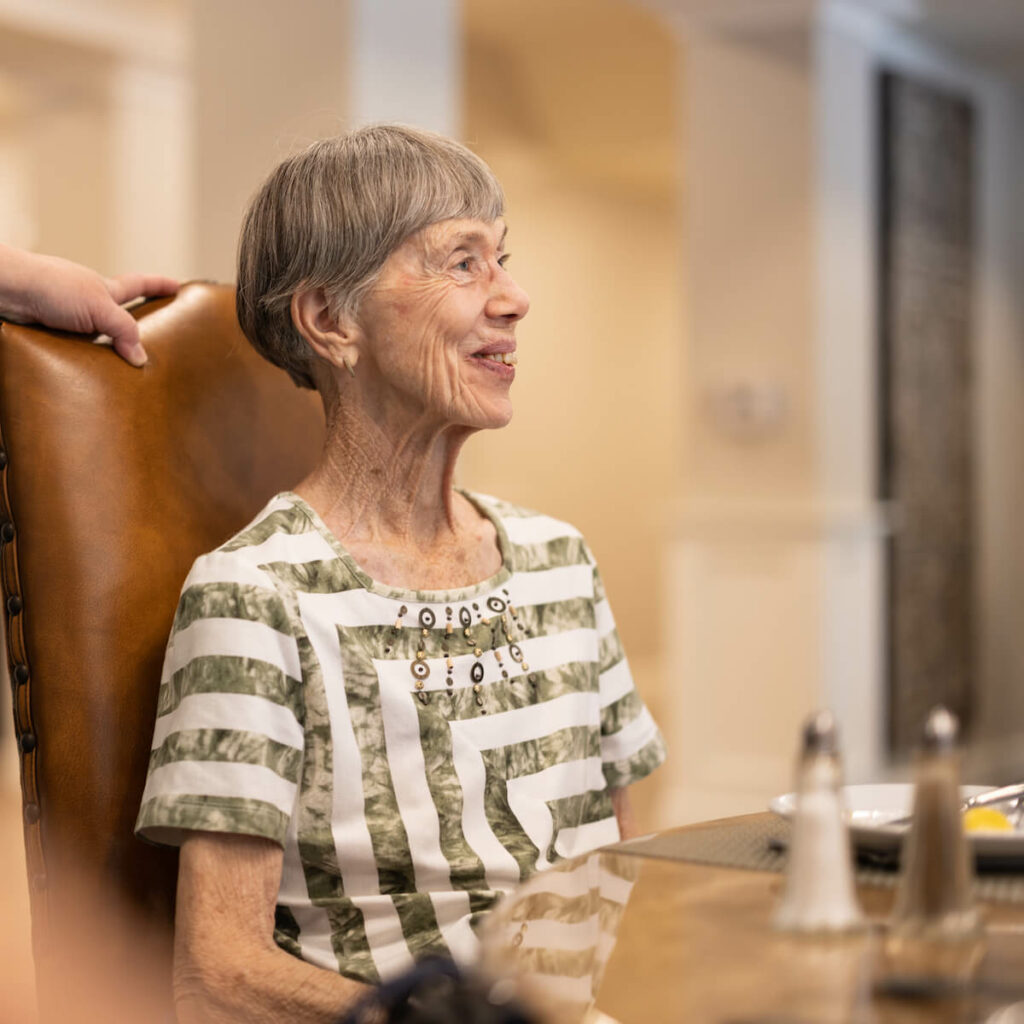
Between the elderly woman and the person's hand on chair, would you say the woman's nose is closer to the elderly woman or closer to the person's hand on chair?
the elderly woman

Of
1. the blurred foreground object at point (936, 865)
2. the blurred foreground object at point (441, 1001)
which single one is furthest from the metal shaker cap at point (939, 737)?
the blurred foreground object at point (441, 1001)

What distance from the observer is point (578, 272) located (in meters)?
8.32

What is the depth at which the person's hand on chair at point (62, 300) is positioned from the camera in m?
1.30

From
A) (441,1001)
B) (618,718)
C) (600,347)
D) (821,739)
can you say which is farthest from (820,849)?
(600,347)

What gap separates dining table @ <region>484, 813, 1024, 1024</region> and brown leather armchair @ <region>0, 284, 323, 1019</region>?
46 centimetres

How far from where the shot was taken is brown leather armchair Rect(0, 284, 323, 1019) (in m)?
1.25

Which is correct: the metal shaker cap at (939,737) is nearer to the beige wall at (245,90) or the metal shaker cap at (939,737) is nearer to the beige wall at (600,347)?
the beige wall at (245,90)

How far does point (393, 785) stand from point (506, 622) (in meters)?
0.20

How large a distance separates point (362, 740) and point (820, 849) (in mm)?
529

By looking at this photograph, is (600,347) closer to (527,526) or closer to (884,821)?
(527,526)

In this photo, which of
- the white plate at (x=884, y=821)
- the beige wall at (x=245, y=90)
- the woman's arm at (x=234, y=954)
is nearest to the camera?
the white plate at (x=884, y=821)

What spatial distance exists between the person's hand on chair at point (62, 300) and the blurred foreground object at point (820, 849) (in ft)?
2.70

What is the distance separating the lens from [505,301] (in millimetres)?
1387

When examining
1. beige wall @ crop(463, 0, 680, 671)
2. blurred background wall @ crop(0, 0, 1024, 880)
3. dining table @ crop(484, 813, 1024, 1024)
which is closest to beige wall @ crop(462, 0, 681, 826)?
beige wall @ crop(463, 0, 680, 671)
